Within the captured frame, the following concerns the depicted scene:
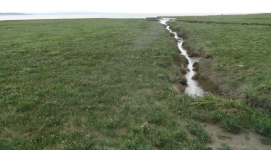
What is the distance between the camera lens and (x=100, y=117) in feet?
27.3

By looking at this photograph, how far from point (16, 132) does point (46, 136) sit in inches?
62.5

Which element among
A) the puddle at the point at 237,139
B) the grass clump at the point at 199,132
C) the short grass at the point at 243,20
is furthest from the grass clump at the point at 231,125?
the short grass at the point at 243,20

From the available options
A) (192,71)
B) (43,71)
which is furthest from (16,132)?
(192,71)

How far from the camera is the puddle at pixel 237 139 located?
634cm

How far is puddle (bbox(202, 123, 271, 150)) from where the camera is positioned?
634 centimetres

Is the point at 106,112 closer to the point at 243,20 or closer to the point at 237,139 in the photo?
the point at 237,139

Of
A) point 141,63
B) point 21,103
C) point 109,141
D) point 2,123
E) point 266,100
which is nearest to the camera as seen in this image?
point 109,141

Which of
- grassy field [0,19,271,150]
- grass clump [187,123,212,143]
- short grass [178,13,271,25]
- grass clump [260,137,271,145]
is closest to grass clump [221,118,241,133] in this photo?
grassy field [0,19,271,150]

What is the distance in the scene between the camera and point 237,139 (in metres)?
6.84

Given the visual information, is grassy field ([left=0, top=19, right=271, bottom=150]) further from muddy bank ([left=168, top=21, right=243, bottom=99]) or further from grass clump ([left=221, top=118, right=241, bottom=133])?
muddy bank ([left=168, top=21, right=243, bottom=99])

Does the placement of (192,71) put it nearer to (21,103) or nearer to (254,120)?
(254,120)

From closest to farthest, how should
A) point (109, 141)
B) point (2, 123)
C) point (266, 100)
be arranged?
1. point (109, 141)
2. point (2, 123)
3. point (266, 100)

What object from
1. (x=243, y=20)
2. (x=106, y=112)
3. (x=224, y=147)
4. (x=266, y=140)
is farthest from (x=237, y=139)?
(x=243, y=20)

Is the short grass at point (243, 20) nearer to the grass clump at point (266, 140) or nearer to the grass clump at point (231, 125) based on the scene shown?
the grass clump at point (231, 125)
